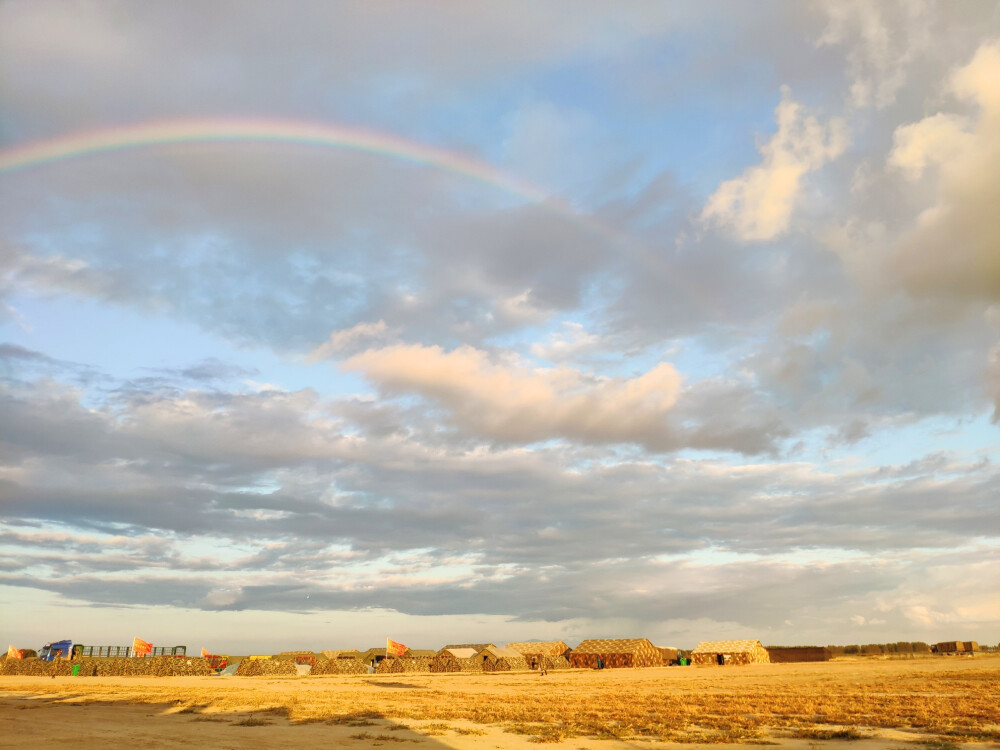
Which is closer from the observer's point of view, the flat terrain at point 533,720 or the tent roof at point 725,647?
the flat terrain at point 533,720

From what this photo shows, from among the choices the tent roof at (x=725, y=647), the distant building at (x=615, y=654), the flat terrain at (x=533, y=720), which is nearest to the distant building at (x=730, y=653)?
the tent roof at (x=725, y=647)

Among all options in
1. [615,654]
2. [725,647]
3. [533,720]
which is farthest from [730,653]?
[533,720]

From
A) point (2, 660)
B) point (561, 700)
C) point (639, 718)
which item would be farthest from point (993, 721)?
point (2, 660)

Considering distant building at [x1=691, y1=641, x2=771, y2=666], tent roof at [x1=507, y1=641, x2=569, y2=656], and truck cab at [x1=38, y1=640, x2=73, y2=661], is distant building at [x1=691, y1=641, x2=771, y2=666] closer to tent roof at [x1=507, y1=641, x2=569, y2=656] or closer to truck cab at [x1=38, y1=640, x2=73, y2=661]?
tent roof at [x1=507, y1=641, x2=569, y2=656]

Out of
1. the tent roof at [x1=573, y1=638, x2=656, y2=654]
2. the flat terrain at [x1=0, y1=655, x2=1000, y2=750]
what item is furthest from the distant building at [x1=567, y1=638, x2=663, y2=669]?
the flat terrain at [x1=0, y1=655, x2=1000, y2=750]

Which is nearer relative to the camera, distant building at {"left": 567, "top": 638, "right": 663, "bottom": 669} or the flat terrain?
the flat terrain

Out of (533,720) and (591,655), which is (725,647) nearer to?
(591,655)

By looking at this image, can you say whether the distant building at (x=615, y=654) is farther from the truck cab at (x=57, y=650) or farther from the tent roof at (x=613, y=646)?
the truck cab at (x=57, y=650)

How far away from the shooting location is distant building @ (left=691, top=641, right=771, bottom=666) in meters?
115

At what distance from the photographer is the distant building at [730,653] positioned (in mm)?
115125

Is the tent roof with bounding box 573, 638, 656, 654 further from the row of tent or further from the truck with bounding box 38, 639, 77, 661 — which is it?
the truck with bounding box 38, 639, 77, 661

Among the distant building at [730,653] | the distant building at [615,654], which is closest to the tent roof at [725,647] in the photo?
the distant building at [730,653]

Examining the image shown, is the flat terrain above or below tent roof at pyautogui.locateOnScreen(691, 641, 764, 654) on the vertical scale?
above

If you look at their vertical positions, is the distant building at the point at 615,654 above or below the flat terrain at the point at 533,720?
below
